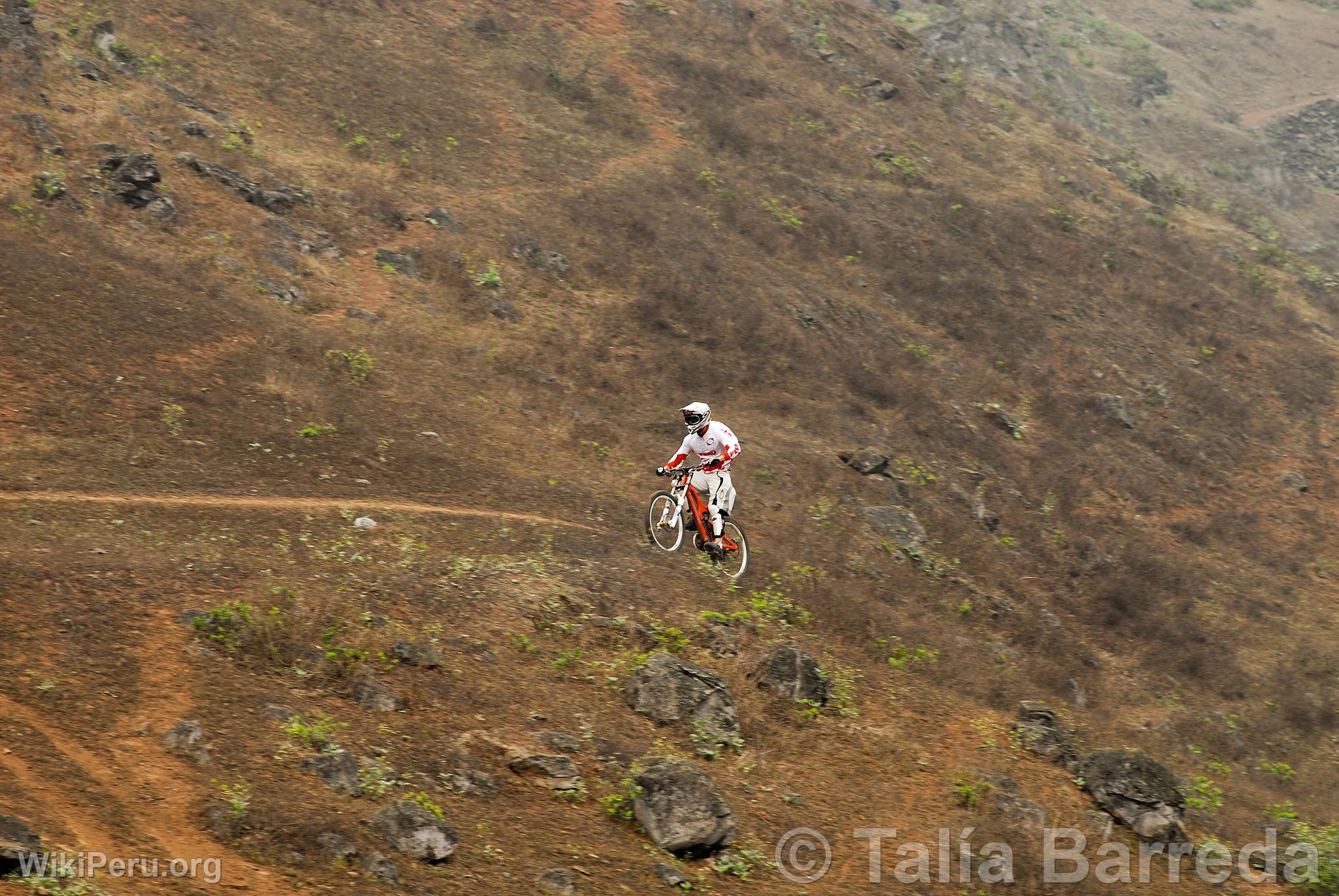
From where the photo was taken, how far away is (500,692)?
12609 millimetres

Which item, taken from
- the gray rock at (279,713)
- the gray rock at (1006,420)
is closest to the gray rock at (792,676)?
the gray rock at (279,713)

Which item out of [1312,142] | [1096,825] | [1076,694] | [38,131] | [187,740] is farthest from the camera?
[1312,142]

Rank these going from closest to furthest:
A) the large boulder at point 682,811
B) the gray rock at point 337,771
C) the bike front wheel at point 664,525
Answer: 1. the gray rock at point 337,771
2. the large boulder at point 682,811
3. the bike front wheel at point 664,525

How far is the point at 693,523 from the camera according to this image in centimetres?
1744

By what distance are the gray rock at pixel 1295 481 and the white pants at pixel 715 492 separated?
64.0ft

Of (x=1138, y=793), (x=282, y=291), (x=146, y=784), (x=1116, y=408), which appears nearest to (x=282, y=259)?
(x=282, y=291)

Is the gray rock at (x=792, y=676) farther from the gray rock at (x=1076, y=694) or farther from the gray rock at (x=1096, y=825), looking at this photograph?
the gray rock at (x=1076, y=694)

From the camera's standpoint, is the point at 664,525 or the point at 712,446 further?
the point at 664,525

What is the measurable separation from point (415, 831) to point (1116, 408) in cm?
2562

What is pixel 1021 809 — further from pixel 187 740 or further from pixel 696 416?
pixel 187 740

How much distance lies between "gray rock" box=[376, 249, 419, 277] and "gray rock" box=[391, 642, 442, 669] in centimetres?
1522

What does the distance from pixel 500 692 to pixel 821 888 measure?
421 cm

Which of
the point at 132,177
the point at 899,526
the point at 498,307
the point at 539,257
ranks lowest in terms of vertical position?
the point at 899,526

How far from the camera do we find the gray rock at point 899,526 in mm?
21797
